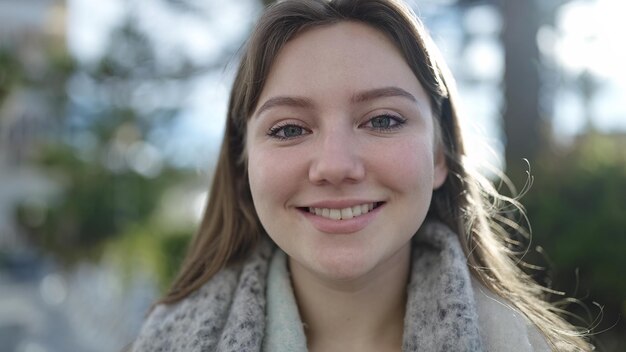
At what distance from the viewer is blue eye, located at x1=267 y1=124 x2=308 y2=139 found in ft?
5.16

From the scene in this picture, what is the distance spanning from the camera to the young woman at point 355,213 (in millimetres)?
1495

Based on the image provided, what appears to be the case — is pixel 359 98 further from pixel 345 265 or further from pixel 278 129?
pixel 345 265

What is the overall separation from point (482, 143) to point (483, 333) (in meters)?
0.67

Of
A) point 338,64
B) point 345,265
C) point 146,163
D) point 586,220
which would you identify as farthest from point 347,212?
point 146,163

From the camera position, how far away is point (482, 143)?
6.50 ft

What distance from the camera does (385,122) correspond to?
1555mm

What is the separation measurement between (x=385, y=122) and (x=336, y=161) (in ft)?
0.68

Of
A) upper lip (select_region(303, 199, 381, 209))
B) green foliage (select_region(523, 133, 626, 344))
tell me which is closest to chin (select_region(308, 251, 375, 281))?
upper lip (select_region(303, 199, 381, 209))

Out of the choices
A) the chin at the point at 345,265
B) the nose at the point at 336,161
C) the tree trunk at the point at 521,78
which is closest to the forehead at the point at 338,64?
the nose at the point at 336,161

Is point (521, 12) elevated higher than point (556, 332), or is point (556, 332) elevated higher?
point (521, 12)

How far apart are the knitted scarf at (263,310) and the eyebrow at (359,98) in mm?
473

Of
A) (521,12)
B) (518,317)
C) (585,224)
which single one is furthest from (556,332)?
(521,12)

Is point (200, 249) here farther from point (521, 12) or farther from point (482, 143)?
point (521, 12)

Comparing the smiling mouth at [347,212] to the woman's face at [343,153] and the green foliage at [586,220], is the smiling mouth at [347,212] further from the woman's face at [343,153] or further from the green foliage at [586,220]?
the green foliage at [586,220]
